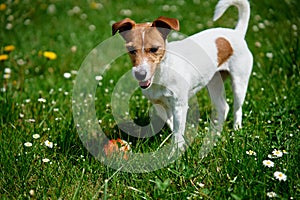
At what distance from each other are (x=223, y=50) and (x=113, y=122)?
1.21m

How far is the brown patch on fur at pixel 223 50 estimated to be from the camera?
3.72 metres

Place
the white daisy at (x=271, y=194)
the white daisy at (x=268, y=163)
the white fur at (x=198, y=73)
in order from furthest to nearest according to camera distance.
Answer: the white fur at (x=198, y=73) → the white daisy at (x=268, y=163) → the white daisy at (x=271, y=194)

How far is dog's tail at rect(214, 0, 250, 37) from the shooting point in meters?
3.80

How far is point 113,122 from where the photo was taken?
4.08m

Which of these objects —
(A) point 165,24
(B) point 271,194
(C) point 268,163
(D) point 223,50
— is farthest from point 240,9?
(B) point 271,194

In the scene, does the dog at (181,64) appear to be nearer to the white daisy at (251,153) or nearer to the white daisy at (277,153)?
the white daisy at (251,153)

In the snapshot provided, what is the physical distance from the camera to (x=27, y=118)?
406 cm

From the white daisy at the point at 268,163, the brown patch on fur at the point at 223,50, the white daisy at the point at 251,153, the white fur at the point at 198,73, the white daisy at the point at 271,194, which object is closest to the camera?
the white daisy at the point at 271,194

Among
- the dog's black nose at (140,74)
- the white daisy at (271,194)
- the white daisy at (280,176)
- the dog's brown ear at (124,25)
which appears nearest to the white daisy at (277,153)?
the white daisy at (280,176)

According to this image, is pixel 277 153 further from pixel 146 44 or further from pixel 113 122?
pixel 113 122

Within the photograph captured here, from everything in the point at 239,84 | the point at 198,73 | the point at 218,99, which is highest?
the point at 198,73

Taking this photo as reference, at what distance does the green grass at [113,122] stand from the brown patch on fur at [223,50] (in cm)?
47

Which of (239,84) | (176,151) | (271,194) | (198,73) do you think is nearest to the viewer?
(271,194)

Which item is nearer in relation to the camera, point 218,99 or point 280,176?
point 280,176
